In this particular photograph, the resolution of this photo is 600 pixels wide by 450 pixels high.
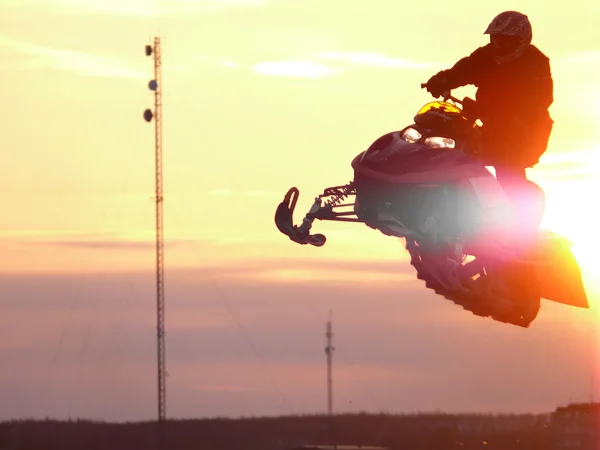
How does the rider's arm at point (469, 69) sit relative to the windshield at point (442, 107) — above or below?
above

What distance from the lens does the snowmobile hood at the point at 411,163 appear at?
3353cm

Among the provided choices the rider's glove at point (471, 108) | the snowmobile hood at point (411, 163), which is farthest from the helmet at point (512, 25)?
the snowmobile hood at point (411, 163)

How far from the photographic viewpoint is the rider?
33875 mm

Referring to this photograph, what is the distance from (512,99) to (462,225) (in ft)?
9.98

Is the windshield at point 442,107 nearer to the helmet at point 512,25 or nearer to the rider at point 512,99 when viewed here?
the rider at point 512,99

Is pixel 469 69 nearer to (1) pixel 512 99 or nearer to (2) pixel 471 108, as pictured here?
(2) pixel 471 108

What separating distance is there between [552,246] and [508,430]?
136 meters

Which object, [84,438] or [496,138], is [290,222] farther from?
[84,438]

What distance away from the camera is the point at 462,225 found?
33.1 meters

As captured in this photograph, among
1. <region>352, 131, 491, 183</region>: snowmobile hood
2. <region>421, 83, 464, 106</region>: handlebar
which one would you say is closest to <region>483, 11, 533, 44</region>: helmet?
<region>421, 83, 464, 106</region>: handlebar

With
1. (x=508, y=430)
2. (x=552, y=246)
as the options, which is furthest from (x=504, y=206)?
(x=508, y=430)

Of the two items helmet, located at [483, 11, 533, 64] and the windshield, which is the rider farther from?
the windshield

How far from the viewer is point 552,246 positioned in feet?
110

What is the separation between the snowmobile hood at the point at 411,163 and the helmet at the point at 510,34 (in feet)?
7.51
